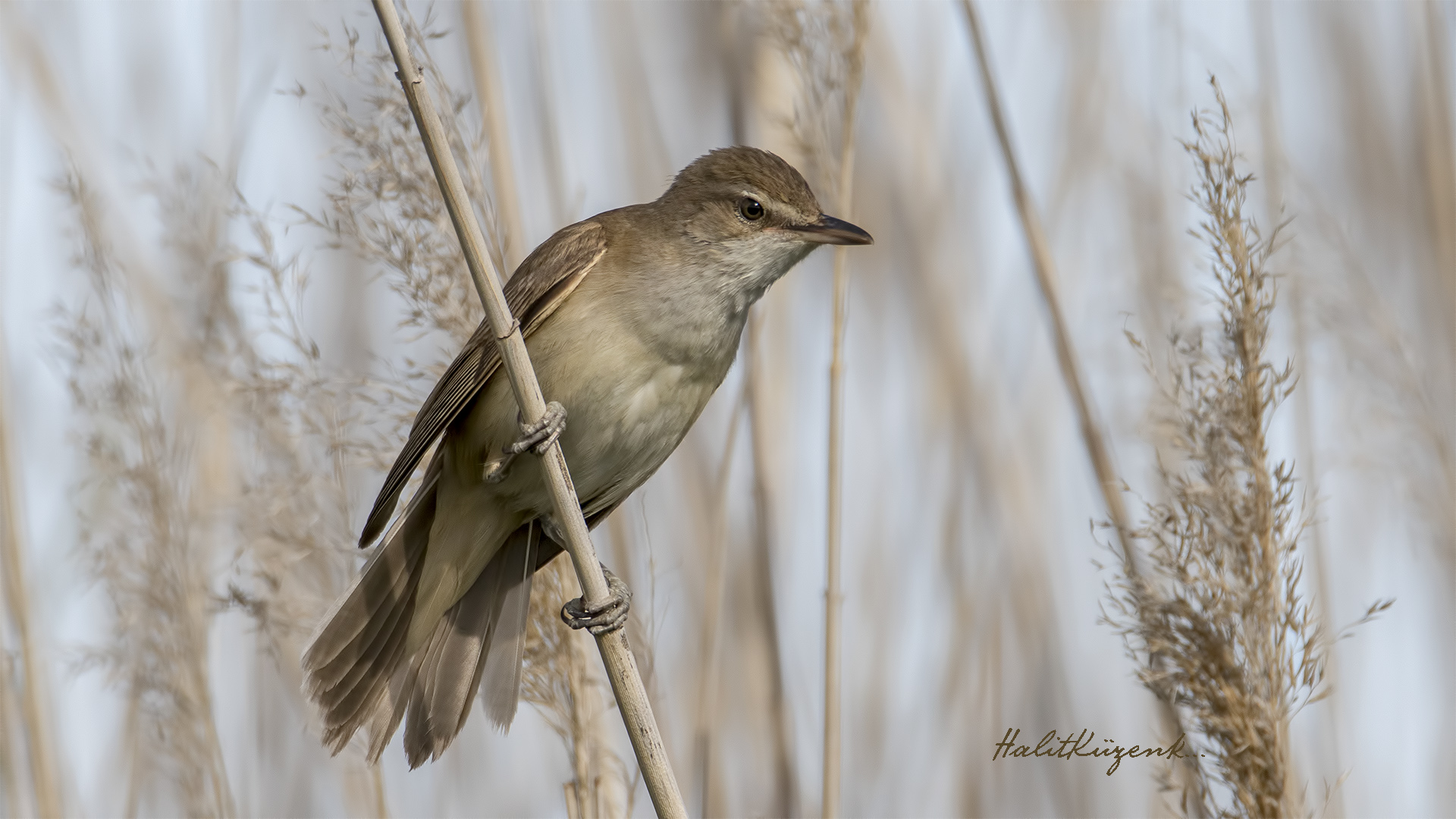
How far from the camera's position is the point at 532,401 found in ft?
7.23

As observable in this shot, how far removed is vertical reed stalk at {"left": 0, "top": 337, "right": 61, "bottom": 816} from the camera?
115 inches

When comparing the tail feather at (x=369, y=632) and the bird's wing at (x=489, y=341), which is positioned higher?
the bird's wing at (x=489, y=341)

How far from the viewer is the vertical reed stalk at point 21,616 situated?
2.91 meters

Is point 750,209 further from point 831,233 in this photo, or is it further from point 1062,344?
point 1062,344

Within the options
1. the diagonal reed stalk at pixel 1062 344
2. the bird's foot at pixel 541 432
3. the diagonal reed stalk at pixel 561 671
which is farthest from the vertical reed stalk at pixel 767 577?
the diagonal reed stalk at pixel 1062 344

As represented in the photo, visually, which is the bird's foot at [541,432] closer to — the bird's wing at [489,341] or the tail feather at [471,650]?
the bird's wing at [489,341]

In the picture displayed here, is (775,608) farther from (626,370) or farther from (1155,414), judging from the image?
(1155,414)

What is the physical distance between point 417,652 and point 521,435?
70 cm

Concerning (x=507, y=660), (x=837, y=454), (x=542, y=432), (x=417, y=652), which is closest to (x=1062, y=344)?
(x=837, y=454)

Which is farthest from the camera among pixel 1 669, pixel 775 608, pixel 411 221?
pixel 775 608

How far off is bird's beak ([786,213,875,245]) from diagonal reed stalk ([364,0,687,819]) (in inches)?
36.5

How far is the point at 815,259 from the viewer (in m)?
3.88

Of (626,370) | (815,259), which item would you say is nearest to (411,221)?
(626,370)

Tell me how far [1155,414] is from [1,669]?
2874mm
